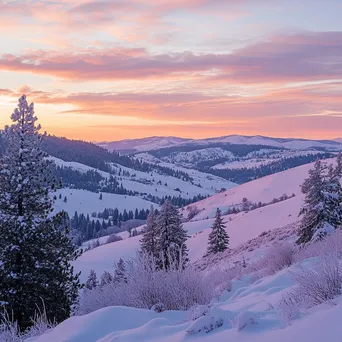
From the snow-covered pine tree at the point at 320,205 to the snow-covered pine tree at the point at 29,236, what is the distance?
11.3 meters

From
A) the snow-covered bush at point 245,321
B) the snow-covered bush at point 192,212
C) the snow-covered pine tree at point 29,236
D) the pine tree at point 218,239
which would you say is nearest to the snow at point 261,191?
the snow-covered bush at point 192,212

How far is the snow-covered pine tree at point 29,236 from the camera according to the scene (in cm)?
1250

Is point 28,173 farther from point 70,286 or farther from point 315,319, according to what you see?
point 315,319

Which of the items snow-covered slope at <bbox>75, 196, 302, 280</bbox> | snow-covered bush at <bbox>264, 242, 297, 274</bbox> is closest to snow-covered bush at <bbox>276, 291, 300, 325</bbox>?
snow-covered bush at <bbox>264, 242, 297, 274</bbox>

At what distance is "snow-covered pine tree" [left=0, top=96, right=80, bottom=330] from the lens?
41.0 ft

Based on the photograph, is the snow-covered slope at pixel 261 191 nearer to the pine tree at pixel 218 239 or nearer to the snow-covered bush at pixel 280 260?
the pine tree at pixel 218 239

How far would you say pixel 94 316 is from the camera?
236 inches

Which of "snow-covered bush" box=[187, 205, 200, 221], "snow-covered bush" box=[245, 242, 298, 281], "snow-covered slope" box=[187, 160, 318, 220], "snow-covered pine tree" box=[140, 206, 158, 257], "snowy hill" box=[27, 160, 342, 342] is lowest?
"snow-covered bush" box=[187, 205, 200, 221]

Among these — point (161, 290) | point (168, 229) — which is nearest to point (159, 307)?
point (161, 290)

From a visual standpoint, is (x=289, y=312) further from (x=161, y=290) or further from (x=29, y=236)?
(x=29, y=236)

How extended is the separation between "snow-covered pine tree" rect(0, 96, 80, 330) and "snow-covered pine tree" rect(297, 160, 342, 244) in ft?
37.0

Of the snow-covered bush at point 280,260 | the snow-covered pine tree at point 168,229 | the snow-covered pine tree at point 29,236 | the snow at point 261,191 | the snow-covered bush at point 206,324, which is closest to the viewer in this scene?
the snow-covered bush at point 206,324

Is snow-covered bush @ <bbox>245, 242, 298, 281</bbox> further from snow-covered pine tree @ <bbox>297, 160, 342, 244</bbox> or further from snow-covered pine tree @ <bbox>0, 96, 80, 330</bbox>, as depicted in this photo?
snow-covered pine tree @ <bbox>297, 160, 342, 244</bbox>

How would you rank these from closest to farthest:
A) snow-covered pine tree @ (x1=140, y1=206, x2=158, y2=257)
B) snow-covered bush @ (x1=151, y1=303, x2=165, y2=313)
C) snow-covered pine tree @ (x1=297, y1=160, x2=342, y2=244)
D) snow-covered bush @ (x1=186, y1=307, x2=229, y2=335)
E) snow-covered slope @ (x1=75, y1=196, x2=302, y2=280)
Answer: snow-covered bush @ (x1=186, y1=307, x2=229, y2=335), snow-covered bush @ (x1=151, y1=303, x2=165, y2=313), snow-covered pine tree @ (x1=297, y1=160, x2=342, y2=244), snow-covered pine tree @ (x1=140, y1=206, x2=158, y2=257), snow-covered slope @ (x1=75, y1=196, x2=302, y2=280)
